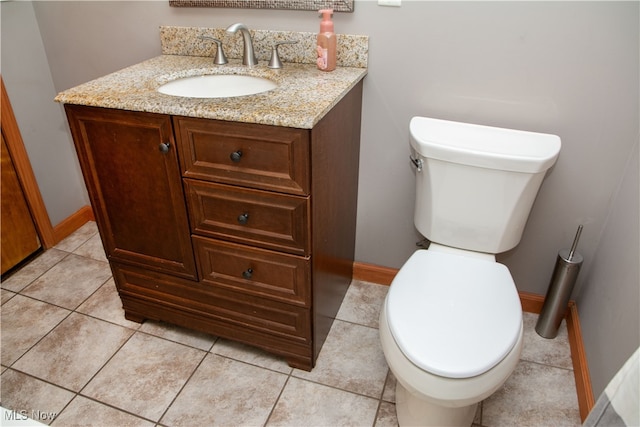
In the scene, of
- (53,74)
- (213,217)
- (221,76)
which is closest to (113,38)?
(53,74)

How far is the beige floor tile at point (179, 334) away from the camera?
5.70 ft

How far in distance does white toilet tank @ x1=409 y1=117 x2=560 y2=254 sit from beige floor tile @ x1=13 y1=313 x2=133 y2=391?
49.4 inches

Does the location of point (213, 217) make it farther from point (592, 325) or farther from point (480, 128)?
point (592, 325)

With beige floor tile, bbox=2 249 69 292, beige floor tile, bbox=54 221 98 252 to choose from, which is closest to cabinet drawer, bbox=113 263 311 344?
beige floor tile, bbox=2 249 69 292

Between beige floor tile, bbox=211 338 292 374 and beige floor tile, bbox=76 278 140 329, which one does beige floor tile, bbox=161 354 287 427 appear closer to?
beige floor tile, bbox=211 338 292 374

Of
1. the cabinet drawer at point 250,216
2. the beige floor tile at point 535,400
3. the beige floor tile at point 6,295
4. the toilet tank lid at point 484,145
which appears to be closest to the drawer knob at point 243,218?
the cabinet drawer at point 250,216

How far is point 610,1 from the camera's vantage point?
1.30 m

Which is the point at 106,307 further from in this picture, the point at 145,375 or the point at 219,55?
the point at 219,55

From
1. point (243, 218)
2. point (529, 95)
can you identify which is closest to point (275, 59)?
point (243, 218)

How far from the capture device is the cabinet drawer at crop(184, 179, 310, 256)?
51.3 inches

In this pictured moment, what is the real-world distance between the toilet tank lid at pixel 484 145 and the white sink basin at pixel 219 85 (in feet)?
1.85

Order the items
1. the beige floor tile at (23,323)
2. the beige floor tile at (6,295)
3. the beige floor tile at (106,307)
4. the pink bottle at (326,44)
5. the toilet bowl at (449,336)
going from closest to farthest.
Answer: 1. the toilet bowl at (449,336)
2. the pink bottle at (326,44)
3. the beige floor tile at (23,323)
4. the beige floor tile at (106,307)
5. the beige floor tile at (6,295)

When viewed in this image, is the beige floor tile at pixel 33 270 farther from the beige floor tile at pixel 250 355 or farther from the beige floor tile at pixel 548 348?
the beige floor tile at pixel 548 348

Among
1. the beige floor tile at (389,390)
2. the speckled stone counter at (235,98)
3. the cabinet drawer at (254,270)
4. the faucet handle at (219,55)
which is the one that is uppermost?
the faucet handle at (219,55)
